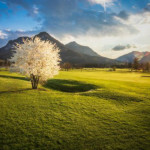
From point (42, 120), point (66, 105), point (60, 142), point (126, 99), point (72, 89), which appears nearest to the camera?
point (60, 142)

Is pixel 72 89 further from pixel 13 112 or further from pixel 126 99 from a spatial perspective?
pixel 13 112

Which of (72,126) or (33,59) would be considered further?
(33,59)

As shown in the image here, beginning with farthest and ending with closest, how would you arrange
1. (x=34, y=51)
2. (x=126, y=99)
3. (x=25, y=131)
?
(x=34, y=51)
(x=126, y=99)
(x=25, y=131)

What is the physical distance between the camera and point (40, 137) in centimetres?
838

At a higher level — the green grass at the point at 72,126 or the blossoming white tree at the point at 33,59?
the blossoming white tree at the point at 33,59

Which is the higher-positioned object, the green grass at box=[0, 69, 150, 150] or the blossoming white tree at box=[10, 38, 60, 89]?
the blossoming white tree at box=[10, 38, 60, 89]

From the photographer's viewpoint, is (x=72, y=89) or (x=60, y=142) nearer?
(x=60, y=142)

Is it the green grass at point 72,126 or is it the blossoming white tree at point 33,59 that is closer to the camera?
the green grass at point 72,126

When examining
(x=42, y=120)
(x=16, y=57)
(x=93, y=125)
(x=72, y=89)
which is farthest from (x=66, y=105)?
(x=72, y=89)

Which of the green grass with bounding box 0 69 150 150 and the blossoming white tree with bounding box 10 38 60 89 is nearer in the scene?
the green grass with bounding box 0 69 150 150

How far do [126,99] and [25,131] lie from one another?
1531 centimetres

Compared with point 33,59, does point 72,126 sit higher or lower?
lower

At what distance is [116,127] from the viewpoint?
9.87 meters

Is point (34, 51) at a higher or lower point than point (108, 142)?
higher
